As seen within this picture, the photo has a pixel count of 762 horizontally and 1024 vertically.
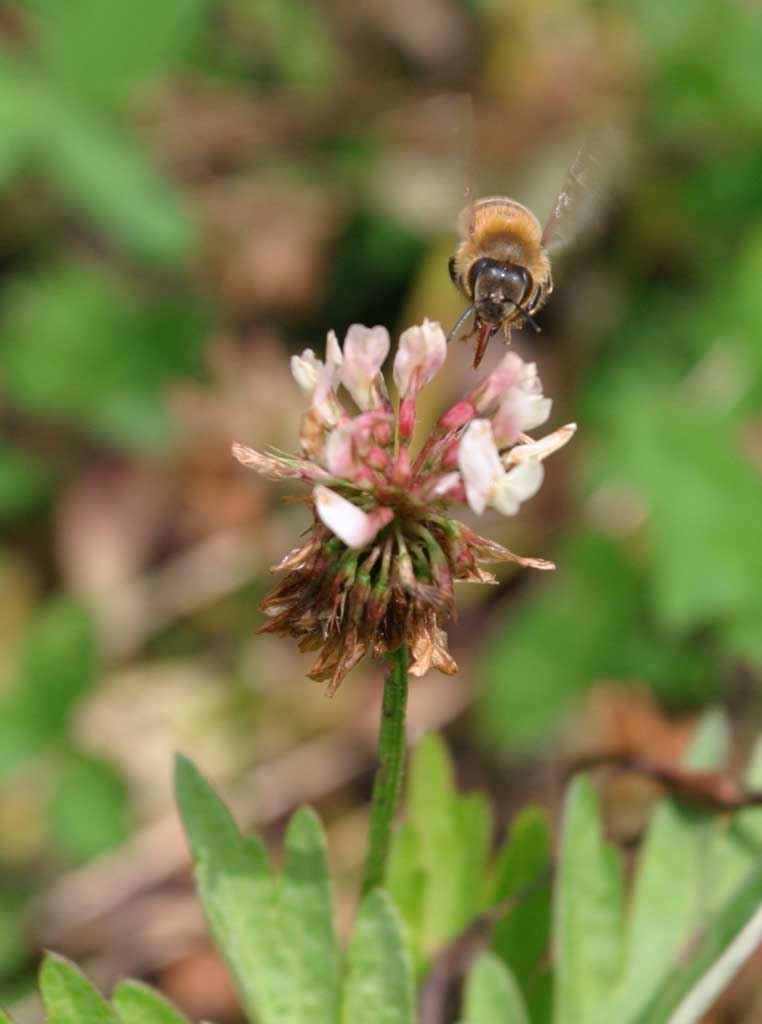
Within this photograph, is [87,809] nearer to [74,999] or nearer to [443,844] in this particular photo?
[443,844]

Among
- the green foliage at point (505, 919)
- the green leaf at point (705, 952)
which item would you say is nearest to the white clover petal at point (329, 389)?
the green foliage at point (505, 919)

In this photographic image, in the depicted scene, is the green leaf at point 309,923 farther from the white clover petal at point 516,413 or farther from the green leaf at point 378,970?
the white clover petal at point 516,413

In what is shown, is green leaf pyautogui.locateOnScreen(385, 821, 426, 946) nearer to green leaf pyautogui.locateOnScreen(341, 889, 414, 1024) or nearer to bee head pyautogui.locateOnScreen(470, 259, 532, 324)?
green leaf pyautogui.locateOnScreen(341, 889, 414, 1024)

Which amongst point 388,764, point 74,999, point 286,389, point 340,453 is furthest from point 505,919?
point 286,389

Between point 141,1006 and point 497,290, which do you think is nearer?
point 141,1006

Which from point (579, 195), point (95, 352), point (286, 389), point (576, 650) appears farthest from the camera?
point (286, 389)

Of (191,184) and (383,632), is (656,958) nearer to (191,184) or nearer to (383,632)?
(383,632)
